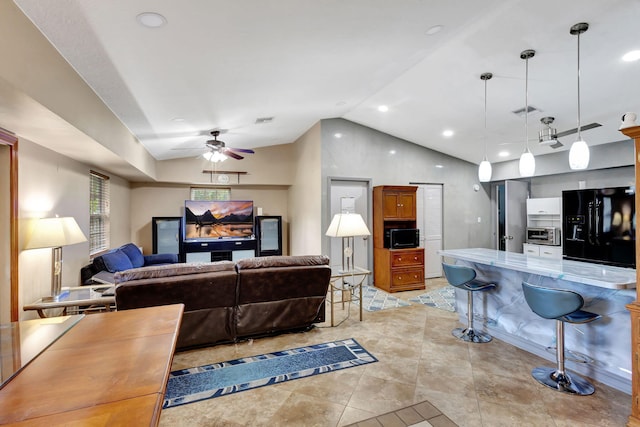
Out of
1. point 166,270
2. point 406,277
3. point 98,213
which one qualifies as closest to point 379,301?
point 406,277

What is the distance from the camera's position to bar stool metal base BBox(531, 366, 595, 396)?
2404 mm

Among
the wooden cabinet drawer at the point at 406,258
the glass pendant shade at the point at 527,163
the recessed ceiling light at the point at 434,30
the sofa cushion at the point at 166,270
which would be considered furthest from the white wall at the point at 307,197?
the glass pendant shade at the point at 527,163

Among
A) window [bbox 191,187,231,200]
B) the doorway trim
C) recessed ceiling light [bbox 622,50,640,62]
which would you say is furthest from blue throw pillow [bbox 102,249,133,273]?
recessed ceiling light [bbox 622,50,640,62]

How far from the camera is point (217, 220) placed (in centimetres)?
695

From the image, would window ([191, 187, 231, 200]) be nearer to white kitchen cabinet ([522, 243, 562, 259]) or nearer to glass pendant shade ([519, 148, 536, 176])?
glass pendant shade ([519, 148, 536, 176])

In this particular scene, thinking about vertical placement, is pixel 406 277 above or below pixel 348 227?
below

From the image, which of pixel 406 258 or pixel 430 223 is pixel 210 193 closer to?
pixel 406 258

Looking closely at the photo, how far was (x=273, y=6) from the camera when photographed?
1980 mm

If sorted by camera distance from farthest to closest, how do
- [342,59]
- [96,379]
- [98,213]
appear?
1. [98,213]
2. [342,59]
3. [96,379]

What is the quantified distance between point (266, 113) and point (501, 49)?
2968mm

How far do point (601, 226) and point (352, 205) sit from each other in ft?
12.8

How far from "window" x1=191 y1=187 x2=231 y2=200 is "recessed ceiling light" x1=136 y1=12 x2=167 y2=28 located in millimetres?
5659

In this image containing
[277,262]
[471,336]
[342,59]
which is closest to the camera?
[342,59]

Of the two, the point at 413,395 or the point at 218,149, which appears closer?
the point at 413,395
